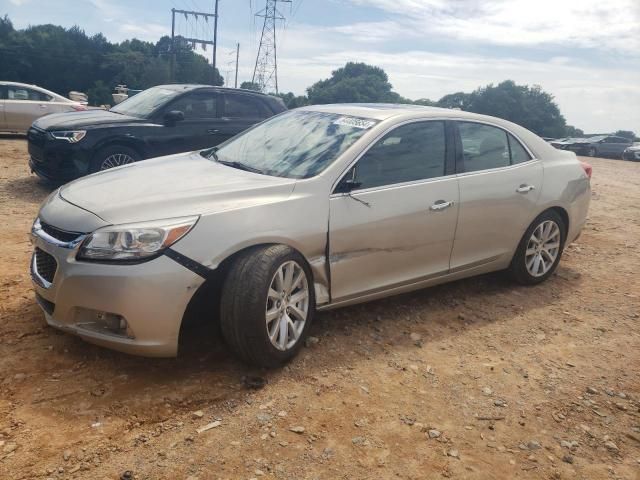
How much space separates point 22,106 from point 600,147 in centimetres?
2748

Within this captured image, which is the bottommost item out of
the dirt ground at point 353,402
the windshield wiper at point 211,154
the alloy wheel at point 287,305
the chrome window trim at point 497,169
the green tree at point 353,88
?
the dirt ground at point 353,402

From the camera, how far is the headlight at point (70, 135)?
783 cm

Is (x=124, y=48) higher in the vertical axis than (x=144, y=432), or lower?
higher

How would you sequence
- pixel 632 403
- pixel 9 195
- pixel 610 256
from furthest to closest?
pixel 9 195 < pixel 610 256 < pixel 632 403

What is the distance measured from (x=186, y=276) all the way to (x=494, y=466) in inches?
72.7

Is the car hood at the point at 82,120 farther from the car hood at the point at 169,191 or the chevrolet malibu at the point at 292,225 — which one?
the car hood at the point at 169,191

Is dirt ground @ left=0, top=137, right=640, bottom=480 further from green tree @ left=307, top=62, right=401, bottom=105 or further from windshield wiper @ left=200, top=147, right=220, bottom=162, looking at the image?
green tree @ left=307, top=62, right=401, bottom=105

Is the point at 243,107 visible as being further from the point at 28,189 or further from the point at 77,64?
the point at 77,64

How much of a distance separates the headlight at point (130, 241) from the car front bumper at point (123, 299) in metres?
0.05

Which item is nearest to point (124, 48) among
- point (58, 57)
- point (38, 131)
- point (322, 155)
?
point (58, 57)

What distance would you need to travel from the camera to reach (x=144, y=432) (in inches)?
114

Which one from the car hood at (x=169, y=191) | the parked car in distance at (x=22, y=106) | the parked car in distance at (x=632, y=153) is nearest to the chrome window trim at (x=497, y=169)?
the car hood at (x=169, y=191)

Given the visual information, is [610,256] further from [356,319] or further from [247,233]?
[247,233]

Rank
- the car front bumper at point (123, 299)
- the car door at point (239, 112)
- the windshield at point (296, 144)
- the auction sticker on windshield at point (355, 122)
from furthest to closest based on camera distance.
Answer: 1. the car door at point (239, 112)
2. the auction sticker on windshield at point (355, 122)
3. the windshield at point (296, 144)
4. the car front bumper at point (123, 299)
